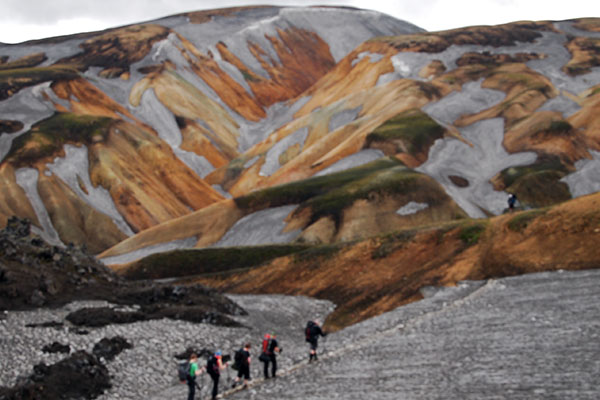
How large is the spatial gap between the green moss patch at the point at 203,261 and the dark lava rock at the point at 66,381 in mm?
42272

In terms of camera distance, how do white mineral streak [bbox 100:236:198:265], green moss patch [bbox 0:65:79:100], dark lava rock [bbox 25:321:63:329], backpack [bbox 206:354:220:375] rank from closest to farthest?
backpack [bbox 206:354:220:375], dark lava rock [bbox 25:321:63:329], white mineral streak [bbox 100:236:198:265], green moss patch [bbox 0:65:79:100]

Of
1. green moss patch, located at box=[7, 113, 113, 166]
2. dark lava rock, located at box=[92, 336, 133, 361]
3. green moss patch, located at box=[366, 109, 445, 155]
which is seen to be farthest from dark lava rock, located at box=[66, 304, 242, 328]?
green moss patch, located at box=[7, 113, 113, 166]

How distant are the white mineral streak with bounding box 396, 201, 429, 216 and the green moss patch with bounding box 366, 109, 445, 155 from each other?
89.8ft

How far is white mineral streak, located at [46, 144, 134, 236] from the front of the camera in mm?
122625

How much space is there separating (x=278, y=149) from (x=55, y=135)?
165ft

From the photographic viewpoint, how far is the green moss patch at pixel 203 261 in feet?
237

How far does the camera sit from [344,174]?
10450 cm

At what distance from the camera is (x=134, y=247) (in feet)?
319

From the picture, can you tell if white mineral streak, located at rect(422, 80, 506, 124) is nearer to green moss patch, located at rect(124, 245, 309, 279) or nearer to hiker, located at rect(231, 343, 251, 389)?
green moss patch, located at rect(124, 245, 309, 279)

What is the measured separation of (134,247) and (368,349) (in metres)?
73.0

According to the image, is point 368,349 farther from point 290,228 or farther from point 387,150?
point 387,150

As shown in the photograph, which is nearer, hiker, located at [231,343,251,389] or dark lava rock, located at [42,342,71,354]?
hiker, located at [231,343,251,389]

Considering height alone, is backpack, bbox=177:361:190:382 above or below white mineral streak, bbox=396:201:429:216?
above

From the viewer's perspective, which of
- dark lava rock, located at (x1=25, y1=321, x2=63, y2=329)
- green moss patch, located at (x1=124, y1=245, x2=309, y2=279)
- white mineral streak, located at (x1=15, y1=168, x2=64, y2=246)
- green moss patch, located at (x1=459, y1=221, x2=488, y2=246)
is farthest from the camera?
white mineral streak, located at (x1=15, y1=168, x2=64, y2=246)
